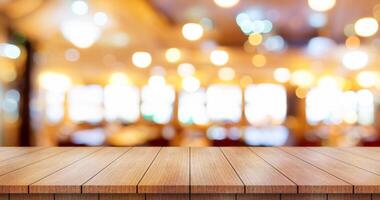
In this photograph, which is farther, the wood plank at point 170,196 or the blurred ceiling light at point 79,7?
the blurred ceiling light at point 79,7

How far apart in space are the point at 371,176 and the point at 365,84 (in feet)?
33.6

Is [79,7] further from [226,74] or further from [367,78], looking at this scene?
[367,78]

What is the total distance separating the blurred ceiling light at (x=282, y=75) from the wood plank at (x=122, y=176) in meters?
9.10

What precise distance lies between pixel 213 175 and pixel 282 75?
10.1m

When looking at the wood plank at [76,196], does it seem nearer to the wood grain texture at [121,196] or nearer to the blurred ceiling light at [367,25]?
the wood grain texture at [121,196]


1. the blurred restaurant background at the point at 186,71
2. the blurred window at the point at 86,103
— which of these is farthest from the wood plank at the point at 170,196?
the blurred window at the point at 86,103

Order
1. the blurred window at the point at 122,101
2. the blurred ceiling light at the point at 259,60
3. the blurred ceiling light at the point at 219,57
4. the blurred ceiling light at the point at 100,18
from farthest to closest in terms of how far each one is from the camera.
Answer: the blurred window at the point at 122,101 → the blurred ceiling light at the point at 259,60 → the blurred ceiling light at the point at 219,57 → the blurred ceiling light at the point at 100,18

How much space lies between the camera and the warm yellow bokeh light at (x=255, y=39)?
8062 millimetres

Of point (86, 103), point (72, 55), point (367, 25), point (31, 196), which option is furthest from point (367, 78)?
point (31, 196)

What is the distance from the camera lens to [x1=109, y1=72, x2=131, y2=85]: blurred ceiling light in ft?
34.6

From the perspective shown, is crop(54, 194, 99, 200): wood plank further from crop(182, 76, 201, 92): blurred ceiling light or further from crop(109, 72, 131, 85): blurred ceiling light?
crop(182, 76, 201, 92): blurred ceiling light

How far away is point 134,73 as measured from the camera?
10.3 m

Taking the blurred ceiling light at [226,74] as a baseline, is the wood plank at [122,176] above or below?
below

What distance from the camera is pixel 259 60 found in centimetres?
1002
